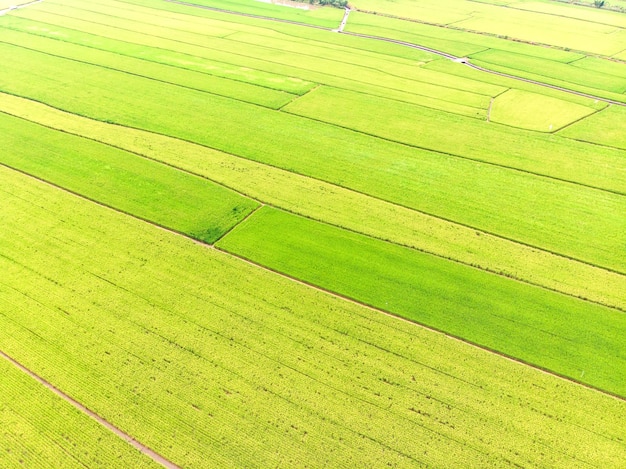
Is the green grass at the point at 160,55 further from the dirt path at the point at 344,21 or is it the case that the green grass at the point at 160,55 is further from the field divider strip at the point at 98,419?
the field divider strip at the point at 98,419

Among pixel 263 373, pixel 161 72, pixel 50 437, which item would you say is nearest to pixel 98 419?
pixel 50 437

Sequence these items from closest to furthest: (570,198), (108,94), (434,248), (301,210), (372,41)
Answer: (434,248), (301,210), (570,198), (108,94), (372,41)

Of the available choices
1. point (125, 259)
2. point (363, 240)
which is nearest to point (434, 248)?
point (363, 240)

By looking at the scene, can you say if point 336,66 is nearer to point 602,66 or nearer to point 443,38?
point 443,38

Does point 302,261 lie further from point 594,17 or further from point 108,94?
point 594,17

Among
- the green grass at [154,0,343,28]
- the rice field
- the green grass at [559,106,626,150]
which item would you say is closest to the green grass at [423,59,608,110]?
the rice field

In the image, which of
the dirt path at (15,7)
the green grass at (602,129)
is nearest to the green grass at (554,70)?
the green grass at (602,129)

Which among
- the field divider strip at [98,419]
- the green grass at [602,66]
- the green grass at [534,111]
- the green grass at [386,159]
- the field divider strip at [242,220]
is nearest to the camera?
the field divider strip at [98,419]
